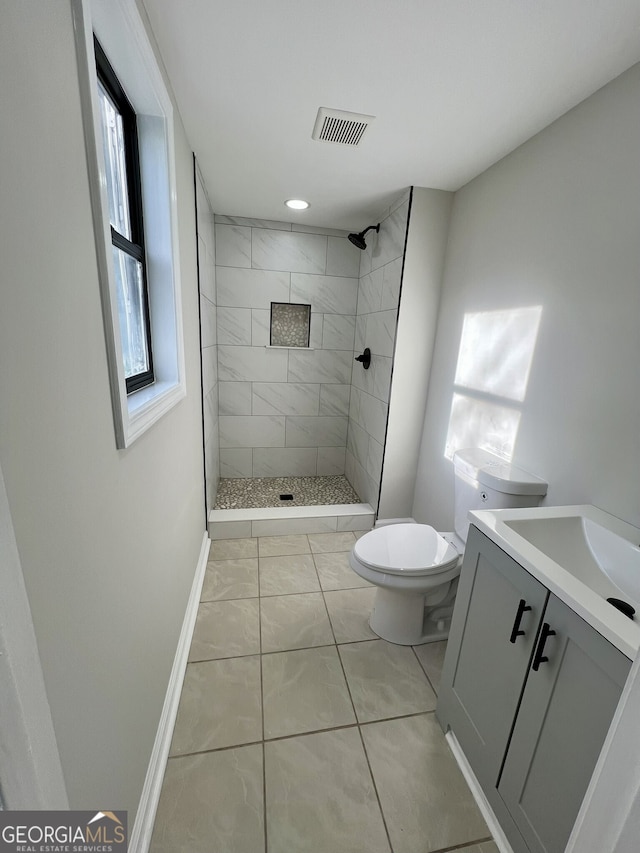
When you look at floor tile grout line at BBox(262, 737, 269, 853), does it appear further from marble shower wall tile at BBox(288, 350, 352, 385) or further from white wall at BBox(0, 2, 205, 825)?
marble shower wall tile at BBox(288, 350, 352, 385)

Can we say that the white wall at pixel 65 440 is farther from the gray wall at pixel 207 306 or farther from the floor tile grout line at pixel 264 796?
the gray wall at pixel 207 306

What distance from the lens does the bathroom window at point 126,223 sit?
1.13m

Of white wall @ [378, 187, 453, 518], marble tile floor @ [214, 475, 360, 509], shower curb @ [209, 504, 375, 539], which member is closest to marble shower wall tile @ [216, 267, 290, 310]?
white wall @ [378, 187, 453, 518]

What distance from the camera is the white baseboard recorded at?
1044 millimetres

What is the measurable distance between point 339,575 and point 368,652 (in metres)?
0.57

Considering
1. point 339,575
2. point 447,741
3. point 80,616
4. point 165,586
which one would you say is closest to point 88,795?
point 80,616

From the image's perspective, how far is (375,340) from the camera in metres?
2.70

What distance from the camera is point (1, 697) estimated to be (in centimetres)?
42

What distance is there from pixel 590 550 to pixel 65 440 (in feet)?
4.85

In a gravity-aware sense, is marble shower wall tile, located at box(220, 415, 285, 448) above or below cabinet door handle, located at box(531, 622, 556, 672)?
below

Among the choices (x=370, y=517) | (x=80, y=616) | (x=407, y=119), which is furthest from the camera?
(x=370, y=517)

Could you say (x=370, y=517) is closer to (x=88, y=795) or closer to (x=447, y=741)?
(x=447, y=741)

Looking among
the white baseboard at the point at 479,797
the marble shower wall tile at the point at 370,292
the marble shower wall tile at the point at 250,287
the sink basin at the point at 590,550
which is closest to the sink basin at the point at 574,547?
the sink basin at the point at 590,550

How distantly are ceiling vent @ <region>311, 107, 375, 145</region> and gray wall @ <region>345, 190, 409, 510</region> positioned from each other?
0.68 m
